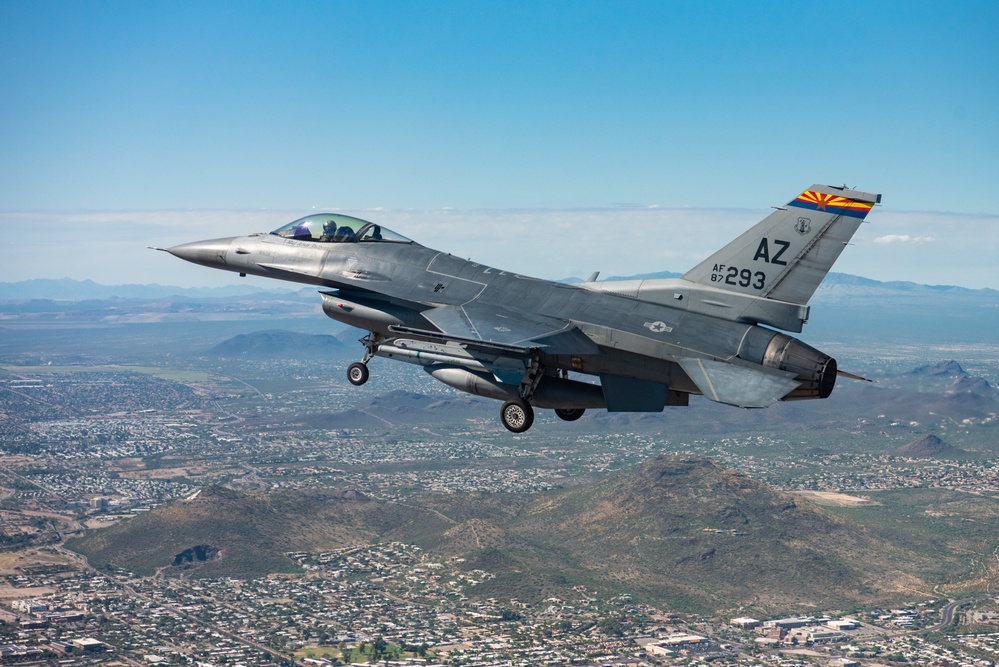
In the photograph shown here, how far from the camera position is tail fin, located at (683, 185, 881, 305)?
30938 millimetres

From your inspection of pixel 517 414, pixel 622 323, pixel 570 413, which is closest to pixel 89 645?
pixel 570 413

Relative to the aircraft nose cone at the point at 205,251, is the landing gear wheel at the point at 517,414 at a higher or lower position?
lower

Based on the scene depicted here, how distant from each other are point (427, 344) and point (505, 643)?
94013mm

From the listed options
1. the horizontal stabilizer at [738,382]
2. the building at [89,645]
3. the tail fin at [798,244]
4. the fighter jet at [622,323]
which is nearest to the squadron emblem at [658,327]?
the fighter jet at [622,323]

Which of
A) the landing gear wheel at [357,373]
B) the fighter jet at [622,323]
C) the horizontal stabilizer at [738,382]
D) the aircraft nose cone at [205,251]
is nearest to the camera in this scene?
the horizontal stabilizer at [738,382]

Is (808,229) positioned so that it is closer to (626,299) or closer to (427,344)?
(626,299)

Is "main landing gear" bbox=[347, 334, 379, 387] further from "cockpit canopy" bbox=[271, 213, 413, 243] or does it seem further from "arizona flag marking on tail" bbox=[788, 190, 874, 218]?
"arizona flag marking on tail" bbox=[788, 190, 874, 218]

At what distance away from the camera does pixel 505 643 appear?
12094cm

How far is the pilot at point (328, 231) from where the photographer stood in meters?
38.4

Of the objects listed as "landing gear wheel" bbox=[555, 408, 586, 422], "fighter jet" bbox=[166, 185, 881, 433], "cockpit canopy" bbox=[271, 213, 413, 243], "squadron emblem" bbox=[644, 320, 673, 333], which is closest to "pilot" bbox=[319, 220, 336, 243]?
"cockpit canopy" bbox=[271, 213, 413, 243]

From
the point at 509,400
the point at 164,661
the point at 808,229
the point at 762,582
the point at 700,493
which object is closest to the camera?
the point at 808,229

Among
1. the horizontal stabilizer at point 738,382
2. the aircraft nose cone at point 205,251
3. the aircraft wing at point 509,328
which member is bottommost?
the horizontal stabilizer at point 738,382

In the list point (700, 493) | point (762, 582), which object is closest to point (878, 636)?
point (762, 582)

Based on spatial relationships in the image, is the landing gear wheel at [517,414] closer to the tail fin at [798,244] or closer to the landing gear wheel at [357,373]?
the landing gear wheel at [357,373]
